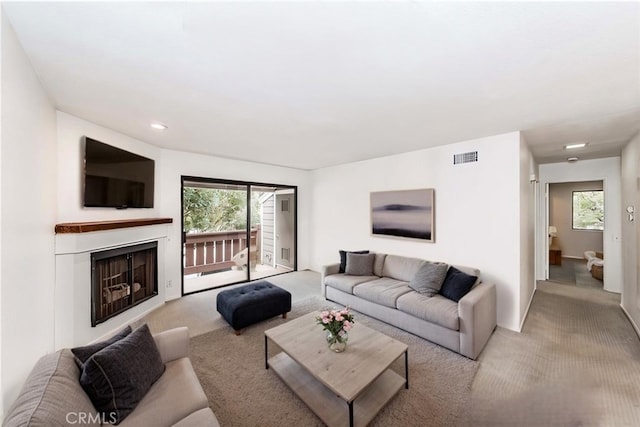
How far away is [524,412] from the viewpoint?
1856 millimetres

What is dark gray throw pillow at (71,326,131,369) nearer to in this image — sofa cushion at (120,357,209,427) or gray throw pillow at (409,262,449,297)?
sofa cushion at (120,357,209,427)

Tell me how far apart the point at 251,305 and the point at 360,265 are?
186cm

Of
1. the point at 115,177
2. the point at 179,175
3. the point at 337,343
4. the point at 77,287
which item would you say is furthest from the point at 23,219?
the point at 179,175

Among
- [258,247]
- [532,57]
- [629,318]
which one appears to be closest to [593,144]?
[629,318]

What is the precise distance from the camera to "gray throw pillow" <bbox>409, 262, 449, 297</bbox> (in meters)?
3.11

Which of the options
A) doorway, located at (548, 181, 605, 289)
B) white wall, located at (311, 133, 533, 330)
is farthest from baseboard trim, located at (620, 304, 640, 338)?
doorway, located at (548, 181, 605, 289)

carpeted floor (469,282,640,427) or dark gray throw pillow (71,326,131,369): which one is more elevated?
dark gray throw pillow (71,326,131,369)

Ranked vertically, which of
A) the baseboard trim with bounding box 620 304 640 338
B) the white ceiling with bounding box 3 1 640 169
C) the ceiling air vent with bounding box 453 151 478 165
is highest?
the white ceiling with bounding box 3 1 640 169

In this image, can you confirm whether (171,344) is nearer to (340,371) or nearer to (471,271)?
(340,371)

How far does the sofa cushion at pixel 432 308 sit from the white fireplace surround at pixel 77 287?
3.53 metres

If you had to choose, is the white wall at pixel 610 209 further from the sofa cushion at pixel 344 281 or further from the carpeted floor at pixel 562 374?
the sofa cushion at pixel 344 281

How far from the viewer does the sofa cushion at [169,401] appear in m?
1.33

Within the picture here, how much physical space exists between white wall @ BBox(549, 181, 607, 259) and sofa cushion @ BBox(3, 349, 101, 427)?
33.5 ft

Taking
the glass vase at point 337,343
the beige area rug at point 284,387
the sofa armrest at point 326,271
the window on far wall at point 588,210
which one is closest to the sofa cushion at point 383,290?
the beige area rug at point 284,387
